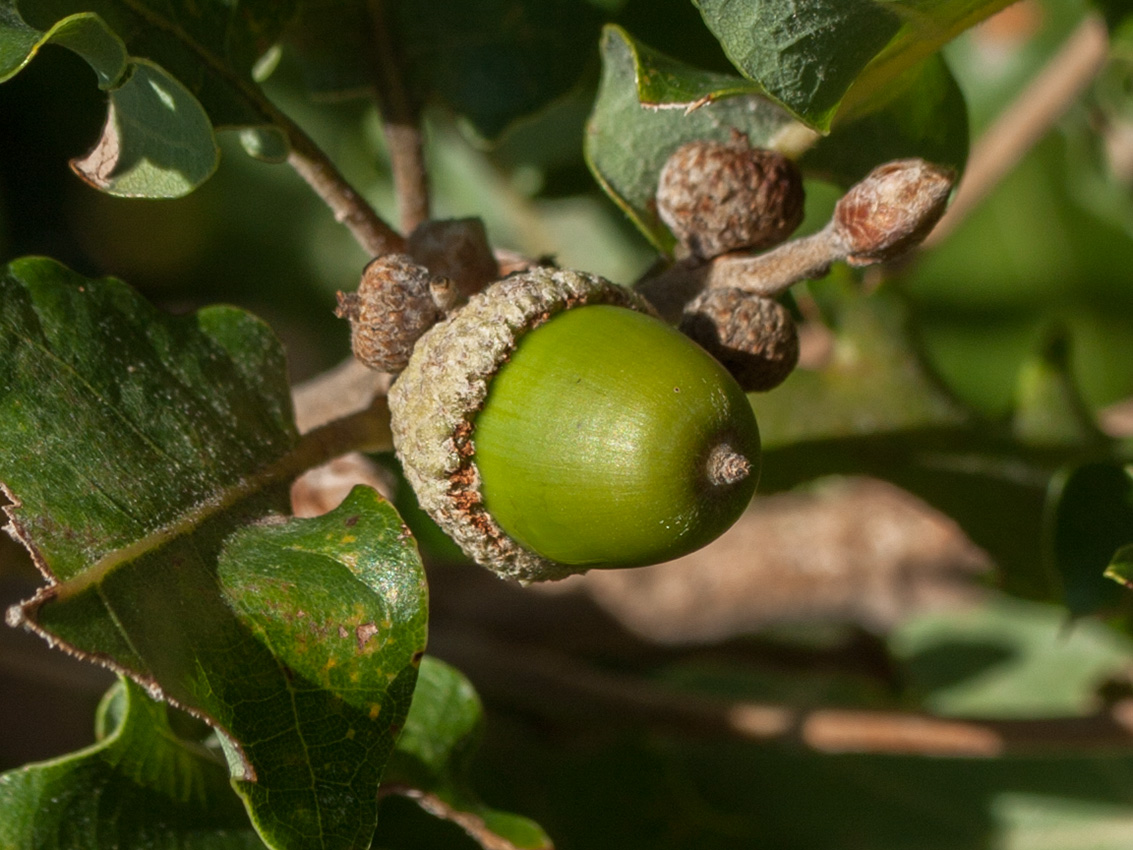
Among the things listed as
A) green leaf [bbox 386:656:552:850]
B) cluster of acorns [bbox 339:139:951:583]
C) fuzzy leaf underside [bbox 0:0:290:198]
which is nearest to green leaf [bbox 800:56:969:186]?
cluster of acorns [bbox 339:139:951:583]

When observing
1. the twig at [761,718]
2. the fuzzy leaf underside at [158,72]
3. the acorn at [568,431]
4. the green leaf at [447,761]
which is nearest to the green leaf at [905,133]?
the acorn at [568,431]

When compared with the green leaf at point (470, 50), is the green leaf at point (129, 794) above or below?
below

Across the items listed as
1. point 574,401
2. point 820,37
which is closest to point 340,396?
point 574,401

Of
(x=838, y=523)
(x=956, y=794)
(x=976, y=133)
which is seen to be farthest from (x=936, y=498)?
(x=976, y=133)

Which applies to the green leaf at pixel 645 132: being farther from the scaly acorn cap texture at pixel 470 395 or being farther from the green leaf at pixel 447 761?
the green leaf at pixel 447 761

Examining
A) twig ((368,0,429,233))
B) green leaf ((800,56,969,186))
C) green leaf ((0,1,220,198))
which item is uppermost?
green leaf ((0,1,220,198))

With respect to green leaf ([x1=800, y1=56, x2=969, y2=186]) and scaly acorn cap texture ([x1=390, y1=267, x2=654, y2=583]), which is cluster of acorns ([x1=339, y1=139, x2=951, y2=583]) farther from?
green leaf ([x1=800, y1=56, x2=969, y2=186])

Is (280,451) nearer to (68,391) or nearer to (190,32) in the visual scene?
(68,391)
